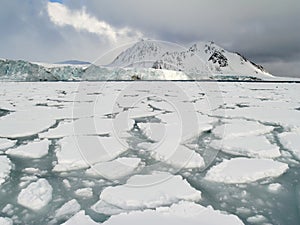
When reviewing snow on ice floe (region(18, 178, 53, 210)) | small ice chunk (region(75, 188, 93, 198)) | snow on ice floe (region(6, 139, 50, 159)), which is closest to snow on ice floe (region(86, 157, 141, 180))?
small ice chunk (region(75, 188, 93, 198))

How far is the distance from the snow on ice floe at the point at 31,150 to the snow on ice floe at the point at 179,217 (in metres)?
1.59

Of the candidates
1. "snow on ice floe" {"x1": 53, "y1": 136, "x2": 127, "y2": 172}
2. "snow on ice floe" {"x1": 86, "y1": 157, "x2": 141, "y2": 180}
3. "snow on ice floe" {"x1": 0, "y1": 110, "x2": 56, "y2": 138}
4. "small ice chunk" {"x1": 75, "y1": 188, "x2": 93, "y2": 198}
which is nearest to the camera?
"small ice chunk" {"x1": 75, "y1": 188, "x2": 93, "y2": 198}

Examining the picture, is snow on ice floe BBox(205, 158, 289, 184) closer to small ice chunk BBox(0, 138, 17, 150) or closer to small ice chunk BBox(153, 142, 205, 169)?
small ice chunk BBox(153, 142, 205, 169)

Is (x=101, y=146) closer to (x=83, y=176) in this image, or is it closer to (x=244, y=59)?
(x=83, y=176)

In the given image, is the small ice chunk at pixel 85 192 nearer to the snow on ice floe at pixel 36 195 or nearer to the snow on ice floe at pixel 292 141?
the snow on ice floe at pixel 36 195

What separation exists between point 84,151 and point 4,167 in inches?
31.0

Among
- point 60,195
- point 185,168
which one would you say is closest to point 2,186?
point 60,195

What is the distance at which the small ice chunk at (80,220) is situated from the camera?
149 cm

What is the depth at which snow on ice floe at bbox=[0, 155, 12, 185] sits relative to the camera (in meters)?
2.16

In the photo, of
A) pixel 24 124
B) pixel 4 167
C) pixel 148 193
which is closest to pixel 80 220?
pixel 148 193

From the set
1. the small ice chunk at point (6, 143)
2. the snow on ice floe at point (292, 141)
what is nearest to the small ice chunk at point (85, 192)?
the small ice chunk at point (6, 143)

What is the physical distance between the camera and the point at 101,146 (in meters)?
2.98

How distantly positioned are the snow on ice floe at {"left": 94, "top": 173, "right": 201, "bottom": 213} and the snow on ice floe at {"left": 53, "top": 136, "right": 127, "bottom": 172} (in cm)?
63

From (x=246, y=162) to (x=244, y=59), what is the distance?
148815mm
